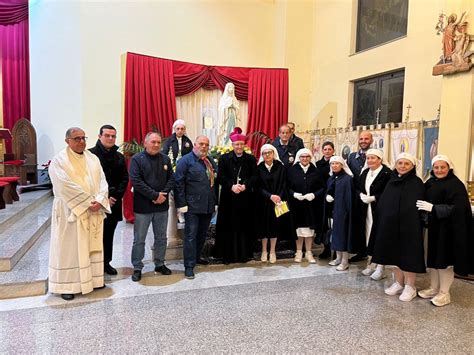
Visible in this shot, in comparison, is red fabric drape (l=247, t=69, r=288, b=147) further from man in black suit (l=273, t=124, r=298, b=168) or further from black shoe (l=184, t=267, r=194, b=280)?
black shoe (l=184, t=267, r=194, b=280)

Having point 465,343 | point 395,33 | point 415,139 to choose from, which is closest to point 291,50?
point 395,33

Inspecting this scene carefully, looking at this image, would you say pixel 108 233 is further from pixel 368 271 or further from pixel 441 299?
pixel 441 299

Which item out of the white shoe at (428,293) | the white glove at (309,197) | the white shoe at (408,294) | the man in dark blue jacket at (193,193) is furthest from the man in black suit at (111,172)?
the white shoe at (428,293)

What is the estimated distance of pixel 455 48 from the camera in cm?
420

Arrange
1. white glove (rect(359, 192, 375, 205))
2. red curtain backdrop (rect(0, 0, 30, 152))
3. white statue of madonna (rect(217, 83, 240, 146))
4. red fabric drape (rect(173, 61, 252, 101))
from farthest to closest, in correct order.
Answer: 1. red curtain backdrop (rect(0, 0, 30, 152))
2. red fabric drape (rect(173, 61, 252, 101))
3. white statue of madonna (rect(217, 83, 240, 146))
4. white glove (rect(359, 192, 375, 205))

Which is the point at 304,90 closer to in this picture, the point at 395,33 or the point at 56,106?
the point at 395,33

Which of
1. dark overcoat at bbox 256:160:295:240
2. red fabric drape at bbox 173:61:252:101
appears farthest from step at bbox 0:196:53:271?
red fabric drape at bbox 173:61:252:101

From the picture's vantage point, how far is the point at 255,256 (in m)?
4.43

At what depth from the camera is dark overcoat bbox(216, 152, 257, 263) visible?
155 inches

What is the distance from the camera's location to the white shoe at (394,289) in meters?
3.35

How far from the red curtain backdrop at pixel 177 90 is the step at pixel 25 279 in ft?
7.97

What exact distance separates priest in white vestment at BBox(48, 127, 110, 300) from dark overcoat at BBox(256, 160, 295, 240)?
5.46ft

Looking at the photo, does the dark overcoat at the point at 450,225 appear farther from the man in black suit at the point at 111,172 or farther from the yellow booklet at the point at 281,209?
the man in black suit at the point at 111,172

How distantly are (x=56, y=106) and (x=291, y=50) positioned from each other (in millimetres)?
5306
